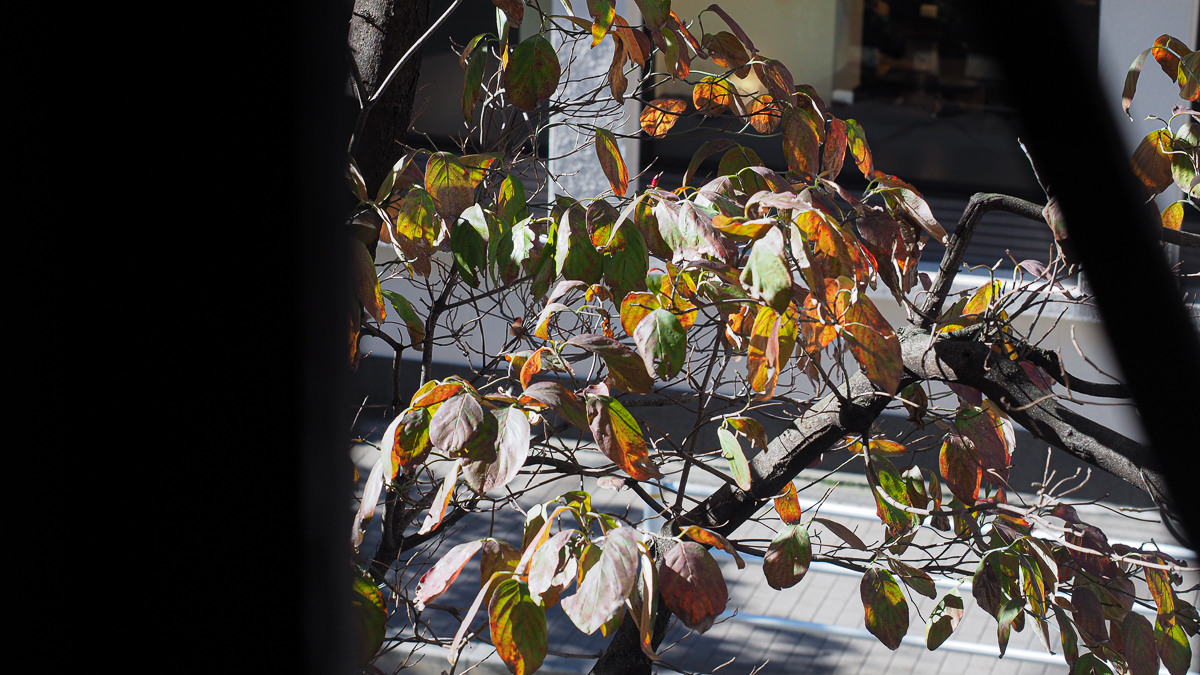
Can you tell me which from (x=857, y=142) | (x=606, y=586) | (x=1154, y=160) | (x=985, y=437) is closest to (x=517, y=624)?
(x=606, y=586)

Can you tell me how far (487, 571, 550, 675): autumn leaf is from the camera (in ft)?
3.76

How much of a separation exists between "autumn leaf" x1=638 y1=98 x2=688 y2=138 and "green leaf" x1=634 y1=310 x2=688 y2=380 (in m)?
0.86

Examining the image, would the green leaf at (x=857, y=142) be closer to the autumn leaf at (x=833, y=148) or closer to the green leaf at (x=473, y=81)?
the autumn leaf at (x=833, y=148)

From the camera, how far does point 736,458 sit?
136 centimetres

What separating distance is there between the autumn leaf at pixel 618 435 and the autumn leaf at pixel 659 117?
906 mm

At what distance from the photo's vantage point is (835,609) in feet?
13.7

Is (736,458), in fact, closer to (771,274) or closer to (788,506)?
(771,274)

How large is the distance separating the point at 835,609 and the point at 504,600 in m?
3.38

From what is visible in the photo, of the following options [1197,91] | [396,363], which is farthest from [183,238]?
[1197,91]

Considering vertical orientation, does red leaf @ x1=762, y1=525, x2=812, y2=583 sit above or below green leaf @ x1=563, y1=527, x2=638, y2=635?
below

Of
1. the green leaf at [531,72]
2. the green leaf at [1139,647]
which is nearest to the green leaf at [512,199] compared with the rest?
the green leaf at [531,72]

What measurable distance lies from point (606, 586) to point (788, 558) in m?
0.47

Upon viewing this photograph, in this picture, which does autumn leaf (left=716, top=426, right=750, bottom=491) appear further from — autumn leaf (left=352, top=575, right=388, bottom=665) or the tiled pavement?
the tiled pavement

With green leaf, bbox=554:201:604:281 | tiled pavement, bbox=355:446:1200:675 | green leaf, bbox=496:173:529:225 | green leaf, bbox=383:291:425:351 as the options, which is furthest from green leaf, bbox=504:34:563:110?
tiled pavement, bbox=355:446:1200:675
